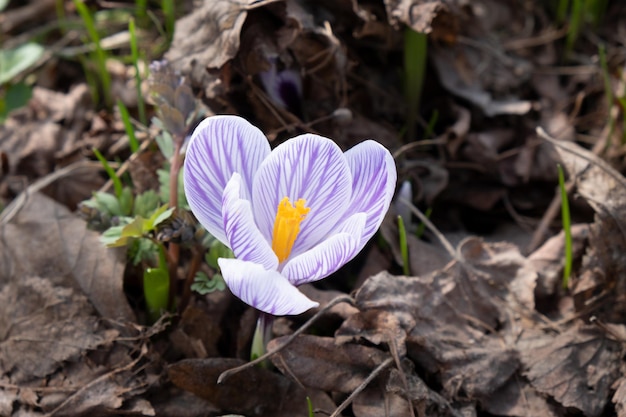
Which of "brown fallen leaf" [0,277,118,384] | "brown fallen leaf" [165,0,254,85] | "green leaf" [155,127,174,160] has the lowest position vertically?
"brown fallen leaf" [0,277,118,384]

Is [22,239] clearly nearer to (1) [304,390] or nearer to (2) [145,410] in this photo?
(2) [145,410]

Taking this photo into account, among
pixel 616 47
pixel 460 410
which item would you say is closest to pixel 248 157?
pixel 460 410

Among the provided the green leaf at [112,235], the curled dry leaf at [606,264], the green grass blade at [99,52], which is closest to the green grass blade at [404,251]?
the curled dry leaf at [606,264]

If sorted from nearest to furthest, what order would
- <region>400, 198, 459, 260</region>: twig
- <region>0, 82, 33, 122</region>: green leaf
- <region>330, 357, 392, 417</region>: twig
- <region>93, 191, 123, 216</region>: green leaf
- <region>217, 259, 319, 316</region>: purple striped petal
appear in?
<region>217, 259, 319, 316</region>: purple striped petal
<region>330, 357, 392, 417</region>: twig
<region>93, 191, 123, 216</region>: green leaf
<region>400, 198, 459, 260</region>: twig
<region>0, 82, 33, 122</region>: green leaf

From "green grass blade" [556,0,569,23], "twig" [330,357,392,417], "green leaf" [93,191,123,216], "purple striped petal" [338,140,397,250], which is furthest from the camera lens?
"green grass blade" [556,0,569,23]

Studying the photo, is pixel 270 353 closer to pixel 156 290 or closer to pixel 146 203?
pixel 156 290

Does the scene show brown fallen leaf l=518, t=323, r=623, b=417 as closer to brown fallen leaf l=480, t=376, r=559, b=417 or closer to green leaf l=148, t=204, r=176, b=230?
brown fallen leaf l=480, t=376, r=559, b=417

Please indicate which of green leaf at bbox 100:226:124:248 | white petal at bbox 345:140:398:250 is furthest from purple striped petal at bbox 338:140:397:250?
green leaf at bbox 100:226:124:248
